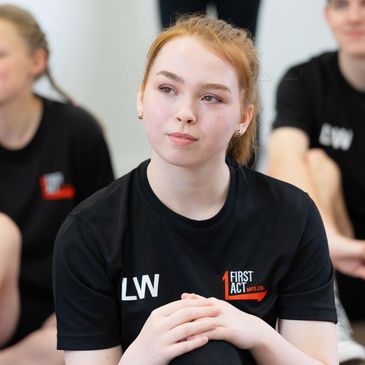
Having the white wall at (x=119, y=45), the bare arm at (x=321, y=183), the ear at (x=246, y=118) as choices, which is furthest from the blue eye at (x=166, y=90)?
the white wall at (x=119, y=45)

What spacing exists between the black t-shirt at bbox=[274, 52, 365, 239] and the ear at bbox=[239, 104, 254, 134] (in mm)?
574

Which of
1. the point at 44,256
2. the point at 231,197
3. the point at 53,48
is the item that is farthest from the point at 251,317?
the point at 53,48

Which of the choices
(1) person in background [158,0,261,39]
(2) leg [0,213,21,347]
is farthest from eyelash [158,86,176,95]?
(1) person in background [158,0,261,39]

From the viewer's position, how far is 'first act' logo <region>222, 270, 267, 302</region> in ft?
3.42

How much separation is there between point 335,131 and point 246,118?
613mm

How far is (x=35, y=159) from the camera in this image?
61.2 inches

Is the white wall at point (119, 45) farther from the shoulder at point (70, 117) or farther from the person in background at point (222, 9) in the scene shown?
the shoulder at point (70, 117)

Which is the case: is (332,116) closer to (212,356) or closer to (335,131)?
(335,131)

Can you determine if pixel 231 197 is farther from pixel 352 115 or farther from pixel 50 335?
pixel 352 115

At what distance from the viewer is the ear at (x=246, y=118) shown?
3.52 ft

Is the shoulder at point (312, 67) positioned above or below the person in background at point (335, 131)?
above

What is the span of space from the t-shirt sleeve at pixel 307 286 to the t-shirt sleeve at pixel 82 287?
24 centimetres

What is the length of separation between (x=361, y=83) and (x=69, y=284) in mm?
881

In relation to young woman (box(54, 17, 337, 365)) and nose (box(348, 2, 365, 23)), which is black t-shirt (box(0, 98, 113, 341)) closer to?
young woman (box(54, 17, 337, 365))
